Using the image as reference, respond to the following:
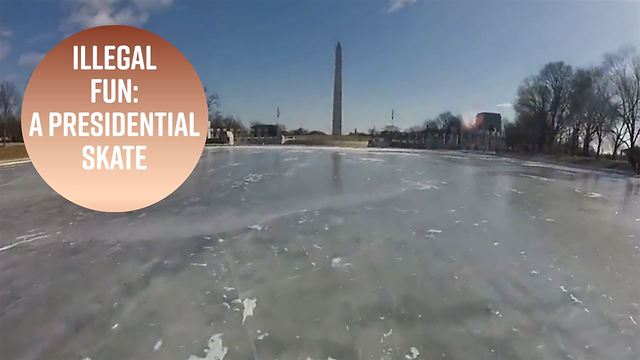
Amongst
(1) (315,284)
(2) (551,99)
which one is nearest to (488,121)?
(2) (551,99)

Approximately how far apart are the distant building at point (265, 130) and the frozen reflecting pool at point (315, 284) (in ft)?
194

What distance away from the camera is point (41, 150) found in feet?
13.8

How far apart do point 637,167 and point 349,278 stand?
68.7 feet

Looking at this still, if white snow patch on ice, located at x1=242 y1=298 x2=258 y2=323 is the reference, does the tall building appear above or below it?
above

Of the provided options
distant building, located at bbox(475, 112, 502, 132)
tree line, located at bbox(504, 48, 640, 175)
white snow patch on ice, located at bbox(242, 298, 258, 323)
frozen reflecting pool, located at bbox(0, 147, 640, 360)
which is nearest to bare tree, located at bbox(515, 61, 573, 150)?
tree line, located at bbox(504, 48, 640, 175)

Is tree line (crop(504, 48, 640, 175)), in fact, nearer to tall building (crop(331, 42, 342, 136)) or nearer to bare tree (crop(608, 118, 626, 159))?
bare tree (crop(608, 118, 626, 159))

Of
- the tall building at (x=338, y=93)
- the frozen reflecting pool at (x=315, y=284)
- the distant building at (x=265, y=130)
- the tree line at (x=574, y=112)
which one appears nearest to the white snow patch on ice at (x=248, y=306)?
the frozen reflecting pool at (x=315, y=284)

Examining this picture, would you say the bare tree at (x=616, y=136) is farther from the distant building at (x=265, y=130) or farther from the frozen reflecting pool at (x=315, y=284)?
the distant building at (x=265, y=130)

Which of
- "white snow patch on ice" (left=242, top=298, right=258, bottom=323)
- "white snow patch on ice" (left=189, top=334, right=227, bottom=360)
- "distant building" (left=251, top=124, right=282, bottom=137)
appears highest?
"distant building" (left=251, top=124, right=282, bottom=137)

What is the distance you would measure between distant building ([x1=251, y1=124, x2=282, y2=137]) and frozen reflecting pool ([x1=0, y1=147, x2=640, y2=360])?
194 feet

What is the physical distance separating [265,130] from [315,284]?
68.0 m

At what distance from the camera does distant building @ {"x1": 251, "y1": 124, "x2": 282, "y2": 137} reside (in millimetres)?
65688

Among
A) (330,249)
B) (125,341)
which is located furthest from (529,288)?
(125,341)

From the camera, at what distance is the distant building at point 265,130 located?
65688mm
